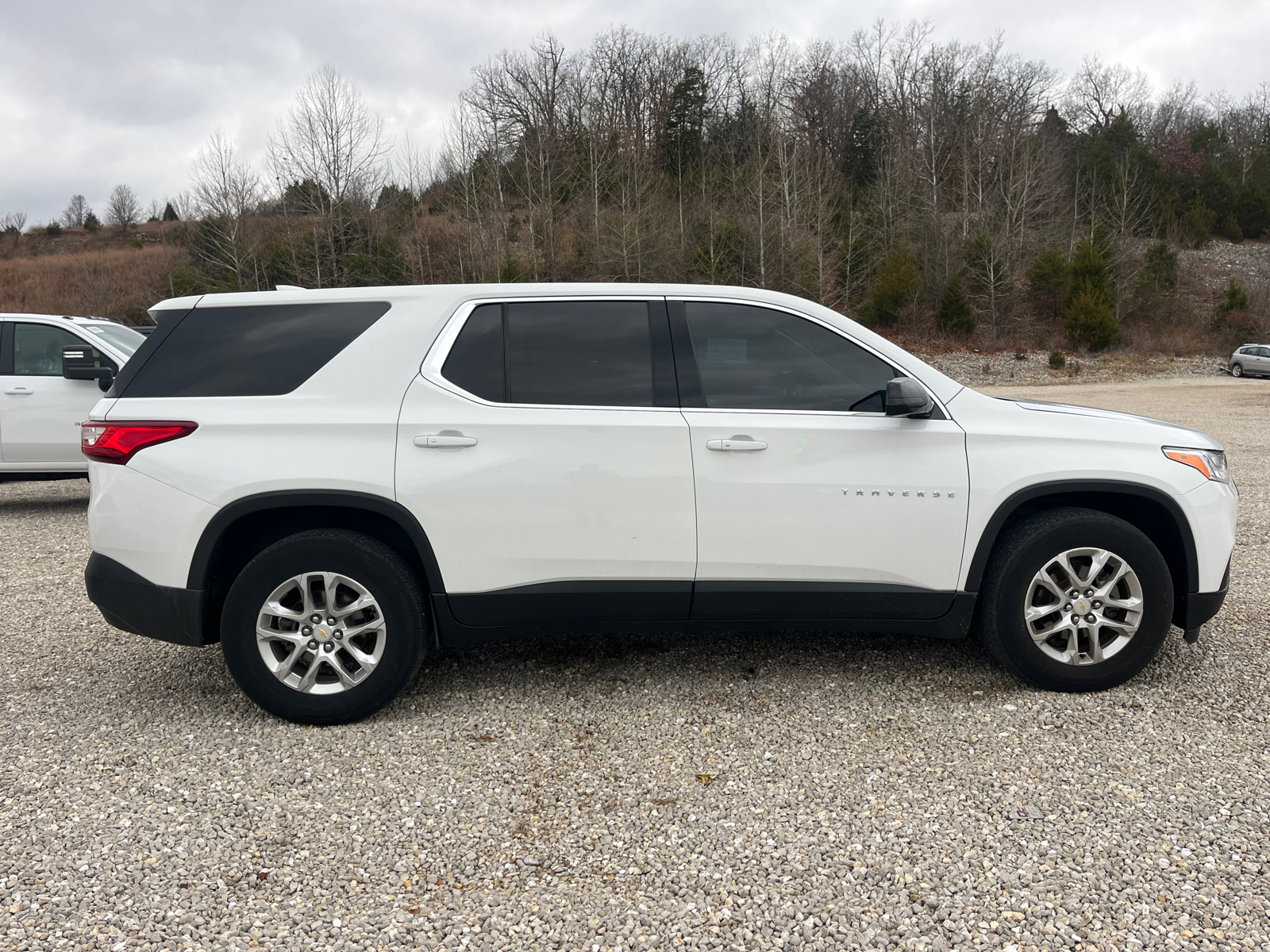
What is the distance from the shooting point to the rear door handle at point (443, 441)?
3.41 metres

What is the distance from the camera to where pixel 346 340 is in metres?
3.57

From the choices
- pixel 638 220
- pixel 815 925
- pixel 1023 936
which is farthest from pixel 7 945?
pixel 638 220

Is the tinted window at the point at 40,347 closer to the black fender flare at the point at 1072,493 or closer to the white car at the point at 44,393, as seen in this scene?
the white car at the point at 44,393

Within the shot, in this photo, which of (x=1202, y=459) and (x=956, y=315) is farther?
(x=956, y=315)

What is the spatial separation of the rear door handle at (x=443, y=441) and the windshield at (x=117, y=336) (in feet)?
21.6

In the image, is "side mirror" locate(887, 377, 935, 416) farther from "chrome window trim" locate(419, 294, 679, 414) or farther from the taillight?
the taillight

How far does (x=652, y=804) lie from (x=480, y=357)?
74.0 inches

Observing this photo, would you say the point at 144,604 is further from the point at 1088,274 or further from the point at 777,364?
the point at 1088,274

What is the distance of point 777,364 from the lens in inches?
142

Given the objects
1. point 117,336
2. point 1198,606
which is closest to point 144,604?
point 1198,606

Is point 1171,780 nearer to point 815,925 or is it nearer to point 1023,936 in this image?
point 1023,936

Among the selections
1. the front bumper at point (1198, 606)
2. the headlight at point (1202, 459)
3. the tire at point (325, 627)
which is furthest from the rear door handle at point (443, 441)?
the front bumper at point (1198, 606)

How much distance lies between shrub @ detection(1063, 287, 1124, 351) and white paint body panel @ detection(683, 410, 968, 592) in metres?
42.8

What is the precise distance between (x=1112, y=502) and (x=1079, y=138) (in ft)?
248
